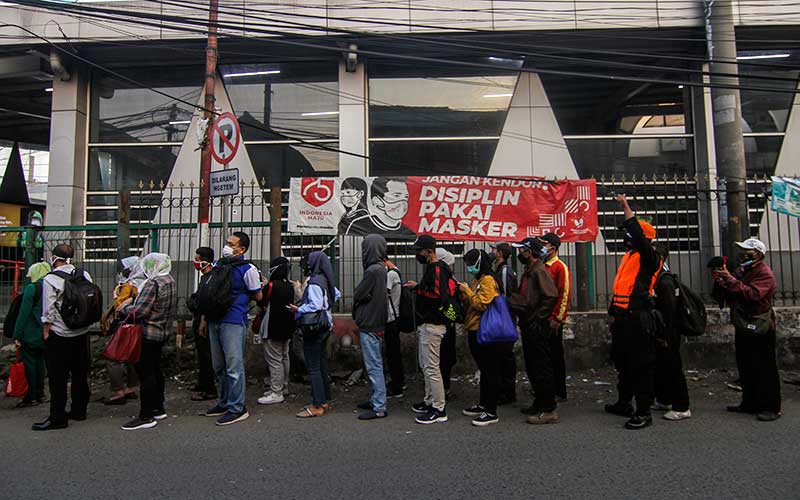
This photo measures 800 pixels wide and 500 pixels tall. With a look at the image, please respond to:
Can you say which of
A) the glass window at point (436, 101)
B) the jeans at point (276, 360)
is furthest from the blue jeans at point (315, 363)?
the glass window at point (436, 101)

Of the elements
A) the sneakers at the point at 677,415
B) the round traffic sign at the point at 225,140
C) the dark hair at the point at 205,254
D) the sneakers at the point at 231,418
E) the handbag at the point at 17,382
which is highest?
the round traffic sign at the point at 225,140

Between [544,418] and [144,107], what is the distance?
10.5 meters

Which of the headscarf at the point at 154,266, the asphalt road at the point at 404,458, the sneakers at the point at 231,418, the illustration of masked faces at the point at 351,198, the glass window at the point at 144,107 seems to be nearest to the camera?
the asphalt road at the point at 404,458

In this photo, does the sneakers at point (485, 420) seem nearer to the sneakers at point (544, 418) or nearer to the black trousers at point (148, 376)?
the sneakers at point (544, 418)

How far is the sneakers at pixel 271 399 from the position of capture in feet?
18.5

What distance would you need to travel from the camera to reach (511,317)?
502 centimetres

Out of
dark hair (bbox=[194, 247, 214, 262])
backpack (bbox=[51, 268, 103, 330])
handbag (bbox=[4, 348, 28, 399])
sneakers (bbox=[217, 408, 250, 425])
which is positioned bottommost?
sneakers (bbox=[217, 408, 250, 425])

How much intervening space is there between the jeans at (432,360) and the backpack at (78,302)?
3125mm

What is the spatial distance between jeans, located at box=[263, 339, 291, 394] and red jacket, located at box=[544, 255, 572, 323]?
111 inches

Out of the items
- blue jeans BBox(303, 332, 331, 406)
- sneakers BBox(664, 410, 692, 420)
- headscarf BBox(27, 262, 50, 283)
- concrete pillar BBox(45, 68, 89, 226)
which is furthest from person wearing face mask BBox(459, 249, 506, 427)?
concrete pillar BBox(45, 68, 89, 226)

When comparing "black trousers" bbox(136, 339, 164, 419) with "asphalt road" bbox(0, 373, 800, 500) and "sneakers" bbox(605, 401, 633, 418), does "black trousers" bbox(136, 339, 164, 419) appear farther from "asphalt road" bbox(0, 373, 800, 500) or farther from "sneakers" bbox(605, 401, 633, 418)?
"sneakers" bbox(605, 401, 633, 418)

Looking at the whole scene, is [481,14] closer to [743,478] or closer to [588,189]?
[588,189]

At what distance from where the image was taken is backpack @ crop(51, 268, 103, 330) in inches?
193

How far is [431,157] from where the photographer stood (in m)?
10.9
